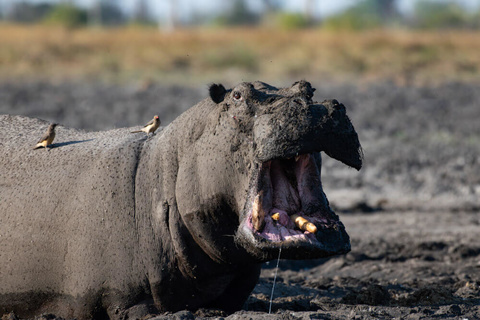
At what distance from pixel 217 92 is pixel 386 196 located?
594 cm

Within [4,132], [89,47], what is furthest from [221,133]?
[89,47]

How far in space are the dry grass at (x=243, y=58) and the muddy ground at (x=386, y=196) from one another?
2069 mm

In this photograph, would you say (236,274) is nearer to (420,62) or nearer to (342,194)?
(342,194)

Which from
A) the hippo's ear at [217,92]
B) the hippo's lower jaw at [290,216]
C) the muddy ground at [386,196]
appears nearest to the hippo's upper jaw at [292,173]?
the hippo's lower jaw at [290,216]

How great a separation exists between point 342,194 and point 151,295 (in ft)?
18.9

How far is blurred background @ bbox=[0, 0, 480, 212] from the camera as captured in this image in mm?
10891

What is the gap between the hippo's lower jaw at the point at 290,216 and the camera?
13.3ft

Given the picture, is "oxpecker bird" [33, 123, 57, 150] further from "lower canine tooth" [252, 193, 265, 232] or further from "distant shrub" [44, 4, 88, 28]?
"distant shrub" [44, 4, 88, 28]

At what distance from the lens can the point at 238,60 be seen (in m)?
23.0

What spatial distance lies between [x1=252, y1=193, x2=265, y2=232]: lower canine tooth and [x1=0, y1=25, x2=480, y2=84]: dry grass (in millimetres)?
15987

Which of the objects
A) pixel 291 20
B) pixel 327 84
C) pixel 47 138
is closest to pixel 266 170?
pixel 47 138

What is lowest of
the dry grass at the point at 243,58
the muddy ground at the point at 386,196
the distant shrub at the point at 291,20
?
the muddy ground at the point at 386,196

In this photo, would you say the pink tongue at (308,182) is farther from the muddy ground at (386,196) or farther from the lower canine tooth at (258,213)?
the muddy ground at (386,196)

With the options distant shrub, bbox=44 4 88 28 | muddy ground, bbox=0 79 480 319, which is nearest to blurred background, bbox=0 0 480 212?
muddy ground, bbox=0 79 480 319
